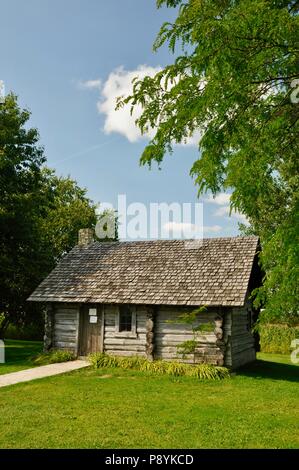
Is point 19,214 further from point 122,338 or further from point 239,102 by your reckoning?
point 239,102

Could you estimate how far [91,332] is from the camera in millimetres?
18891

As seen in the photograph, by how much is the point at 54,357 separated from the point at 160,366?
480 cm

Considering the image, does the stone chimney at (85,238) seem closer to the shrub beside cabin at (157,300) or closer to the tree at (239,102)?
the shrub beside cabin at (157,300)

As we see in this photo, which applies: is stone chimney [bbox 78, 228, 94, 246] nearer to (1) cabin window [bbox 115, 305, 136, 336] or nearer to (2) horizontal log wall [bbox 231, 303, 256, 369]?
(1) cabin window [bbox 115, 305, 136, 336]

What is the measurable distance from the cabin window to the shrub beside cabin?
0.14 ft

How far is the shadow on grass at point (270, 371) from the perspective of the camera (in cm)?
1622

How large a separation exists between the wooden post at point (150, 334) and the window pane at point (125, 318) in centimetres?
113

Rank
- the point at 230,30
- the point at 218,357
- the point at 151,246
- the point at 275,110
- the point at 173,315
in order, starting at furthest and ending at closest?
1. the point at 151,246
2. the point at 173,315
3. the point at 218,357
4. the point at 275,110
5. the point at 230,30

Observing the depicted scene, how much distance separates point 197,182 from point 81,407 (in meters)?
6.70

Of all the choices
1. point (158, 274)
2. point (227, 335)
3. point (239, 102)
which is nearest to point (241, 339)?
point (227, 335)

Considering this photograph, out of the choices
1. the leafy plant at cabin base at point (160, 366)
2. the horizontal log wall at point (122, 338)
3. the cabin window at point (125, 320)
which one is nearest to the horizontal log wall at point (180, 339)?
the leafy plant at cabin base at point (160, 366)

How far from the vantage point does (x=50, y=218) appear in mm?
40656
